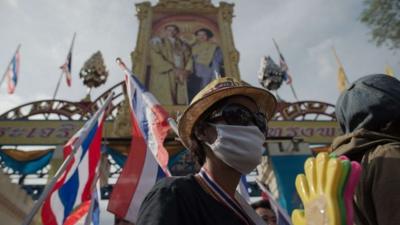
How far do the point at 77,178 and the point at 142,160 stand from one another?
3.28 ft

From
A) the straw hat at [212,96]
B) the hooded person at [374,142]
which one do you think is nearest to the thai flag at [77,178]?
the straw hat at [212,96]

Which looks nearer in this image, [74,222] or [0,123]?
[74,222]

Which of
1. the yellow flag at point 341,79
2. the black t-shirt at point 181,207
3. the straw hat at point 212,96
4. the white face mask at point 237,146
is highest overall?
the yellow flag at point 341,79

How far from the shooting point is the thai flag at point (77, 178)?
4160 millimetres

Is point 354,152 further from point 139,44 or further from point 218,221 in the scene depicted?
point 139,44

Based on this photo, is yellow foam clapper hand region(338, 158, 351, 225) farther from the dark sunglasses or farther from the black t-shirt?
the dark sunglasses

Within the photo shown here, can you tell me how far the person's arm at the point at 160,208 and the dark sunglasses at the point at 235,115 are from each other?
0.50 metres

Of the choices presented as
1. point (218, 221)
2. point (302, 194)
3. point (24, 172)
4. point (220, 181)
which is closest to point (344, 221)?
point (302, 194)

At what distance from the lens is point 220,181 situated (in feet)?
4.73

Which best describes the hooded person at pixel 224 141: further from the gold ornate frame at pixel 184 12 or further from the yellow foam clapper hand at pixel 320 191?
the gold ornate frame at pixel 184 12

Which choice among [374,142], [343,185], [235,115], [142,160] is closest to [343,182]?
[343,185]

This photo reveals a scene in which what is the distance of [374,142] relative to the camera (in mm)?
1282

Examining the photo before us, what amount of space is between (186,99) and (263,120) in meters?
9.38

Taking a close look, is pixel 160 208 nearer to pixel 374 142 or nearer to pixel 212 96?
pixel 212 96
